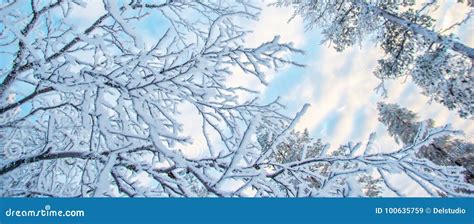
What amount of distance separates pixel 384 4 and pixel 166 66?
6.73 m

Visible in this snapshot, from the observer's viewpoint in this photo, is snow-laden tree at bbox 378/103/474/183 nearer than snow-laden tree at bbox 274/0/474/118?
No

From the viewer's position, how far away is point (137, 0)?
4.61m

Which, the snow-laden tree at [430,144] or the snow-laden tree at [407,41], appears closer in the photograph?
the snow-laden tree at [407,41]

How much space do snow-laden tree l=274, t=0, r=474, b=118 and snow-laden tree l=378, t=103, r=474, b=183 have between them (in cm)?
252

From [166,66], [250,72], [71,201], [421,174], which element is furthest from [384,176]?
[71,201]

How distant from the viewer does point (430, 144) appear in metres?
11.8

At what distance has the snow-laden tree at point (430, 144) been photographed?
1122cm

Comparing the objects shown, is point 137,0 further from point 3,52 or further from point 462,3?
point 462,3

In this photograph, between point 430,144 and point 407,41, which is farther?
point 430,144

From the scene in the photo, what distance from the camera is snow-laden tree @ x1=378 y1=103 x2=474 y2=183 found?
1122 centimetres

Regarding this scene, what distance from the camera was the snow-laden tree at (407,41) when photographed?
7.48m

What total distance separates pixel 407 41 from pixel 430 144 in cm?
472

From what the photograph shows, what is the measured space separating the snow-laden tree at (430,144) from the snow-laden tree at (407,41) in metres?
2.52

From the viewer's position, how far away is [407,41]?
8508 millimetres
